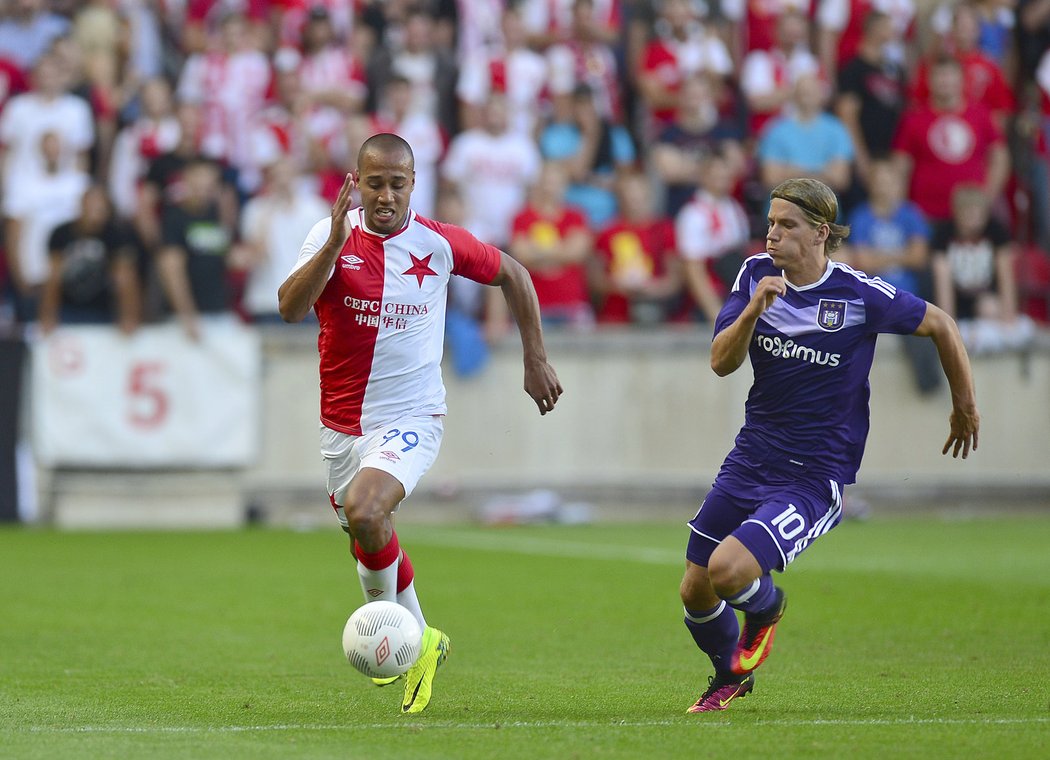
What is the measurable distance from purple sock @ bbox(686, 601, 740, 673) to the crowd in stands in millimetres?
9959

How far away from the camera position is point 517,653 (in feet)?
31.1

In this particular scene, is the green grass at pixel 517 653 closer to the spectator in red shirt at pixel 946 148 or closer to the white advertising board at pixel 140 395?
the white advertising board at pixel 140 395

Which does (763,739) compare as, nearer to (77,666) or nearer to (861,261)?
(77,666)

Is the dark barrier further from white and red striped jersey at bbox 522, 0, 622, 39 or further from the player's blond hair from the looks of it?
the player's blond hair

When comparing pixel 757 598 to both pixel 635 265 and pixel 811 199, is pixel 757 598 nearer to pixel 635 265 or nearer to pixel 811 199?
pixel 811 199

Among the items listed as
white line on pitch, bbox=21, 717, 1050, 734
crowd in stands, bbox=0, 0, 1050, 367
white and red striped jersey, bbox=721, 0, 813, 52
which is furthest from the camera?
white and red striped jersey, bbox=721, 0, 813, 52

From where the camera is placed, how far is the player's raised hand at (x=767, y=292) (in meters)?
7.01

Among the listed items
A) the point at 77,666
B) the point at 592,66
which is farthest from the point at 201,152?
the point at 77,666

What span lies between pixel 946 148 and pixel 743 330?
12.5 m

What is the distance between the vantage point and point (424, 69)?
18.9 m

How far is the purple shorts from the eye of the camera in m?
7.30

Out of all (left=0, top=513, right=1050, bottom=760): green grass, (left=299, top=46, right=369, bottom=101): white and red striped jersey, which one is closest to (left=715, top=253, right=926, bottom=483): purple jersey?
(left=0, top=513, right=1050, bottom=760): green grass

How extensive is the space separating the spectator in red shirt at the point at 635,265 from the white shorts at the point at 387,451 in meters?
10.1

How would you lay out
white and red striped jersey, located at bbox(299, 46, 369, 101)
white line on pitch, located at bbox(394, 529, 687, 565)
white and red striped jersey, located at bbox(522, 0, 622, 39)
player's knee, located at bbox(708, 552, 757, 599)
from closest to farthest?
player's knee, located at bbox(708, 552, 757, 599) → white line on pitch, located at bbox(394, 529, 687, 565) → white and red striped jersey, located at bbox(299, 46, 369, 101) → white and red striped jersey, located at bbox(522, 0, 622, 39)
